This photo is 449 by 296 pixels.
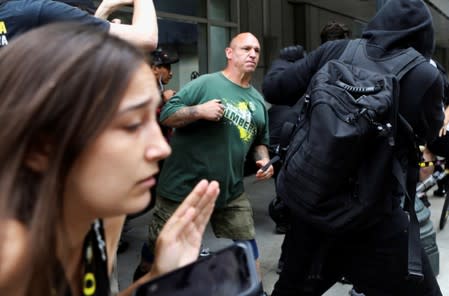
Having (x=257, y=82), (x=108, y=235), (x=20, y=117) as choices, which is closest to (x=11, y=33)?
(x=108, y=235)

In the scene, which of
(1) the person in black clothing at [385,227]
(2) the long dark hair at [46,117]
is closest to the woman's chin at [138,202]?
(2) the long dark hair at [46,117]

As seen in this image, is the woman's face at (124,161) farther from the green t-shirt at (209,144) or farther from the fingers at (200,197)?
the green t-shirt at (209,144)

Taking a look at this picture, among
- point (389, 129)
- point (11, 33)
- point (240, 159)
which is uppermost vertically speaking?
point (11, 33)

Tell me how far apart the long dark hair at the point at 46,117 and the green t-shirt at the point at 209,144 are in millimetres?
2473

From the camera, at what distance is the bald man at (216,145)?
11.6 ft

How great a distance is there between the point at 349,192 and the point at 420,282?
Answer: 58cm

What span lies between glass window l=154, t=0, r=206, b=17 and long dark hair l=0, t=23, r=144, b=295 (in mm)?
6708

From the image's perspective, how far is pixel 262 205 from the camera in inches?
265

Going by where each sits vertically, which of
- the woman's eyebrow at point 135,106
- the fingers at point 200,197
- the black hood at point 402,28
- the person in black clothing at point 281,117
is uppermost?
the woman's eyebrow at point 135,106

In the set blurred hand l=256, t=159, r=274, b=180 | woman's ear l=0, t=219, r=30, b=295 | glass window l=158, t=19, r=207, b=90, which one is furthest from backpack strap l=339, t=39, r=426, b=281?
glass window l=158, t=19, r=207, b=90

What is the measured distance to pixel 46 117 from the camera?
3.21 ft

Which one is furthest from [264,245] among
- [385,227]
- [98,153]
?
[98,153]

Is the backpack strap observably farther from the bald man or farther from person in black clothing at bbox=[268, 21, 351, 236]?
person in black clothing at bbox=[268, 21, 351, 236]

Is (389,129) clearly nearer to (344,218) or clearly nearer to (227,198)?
(344,218)
